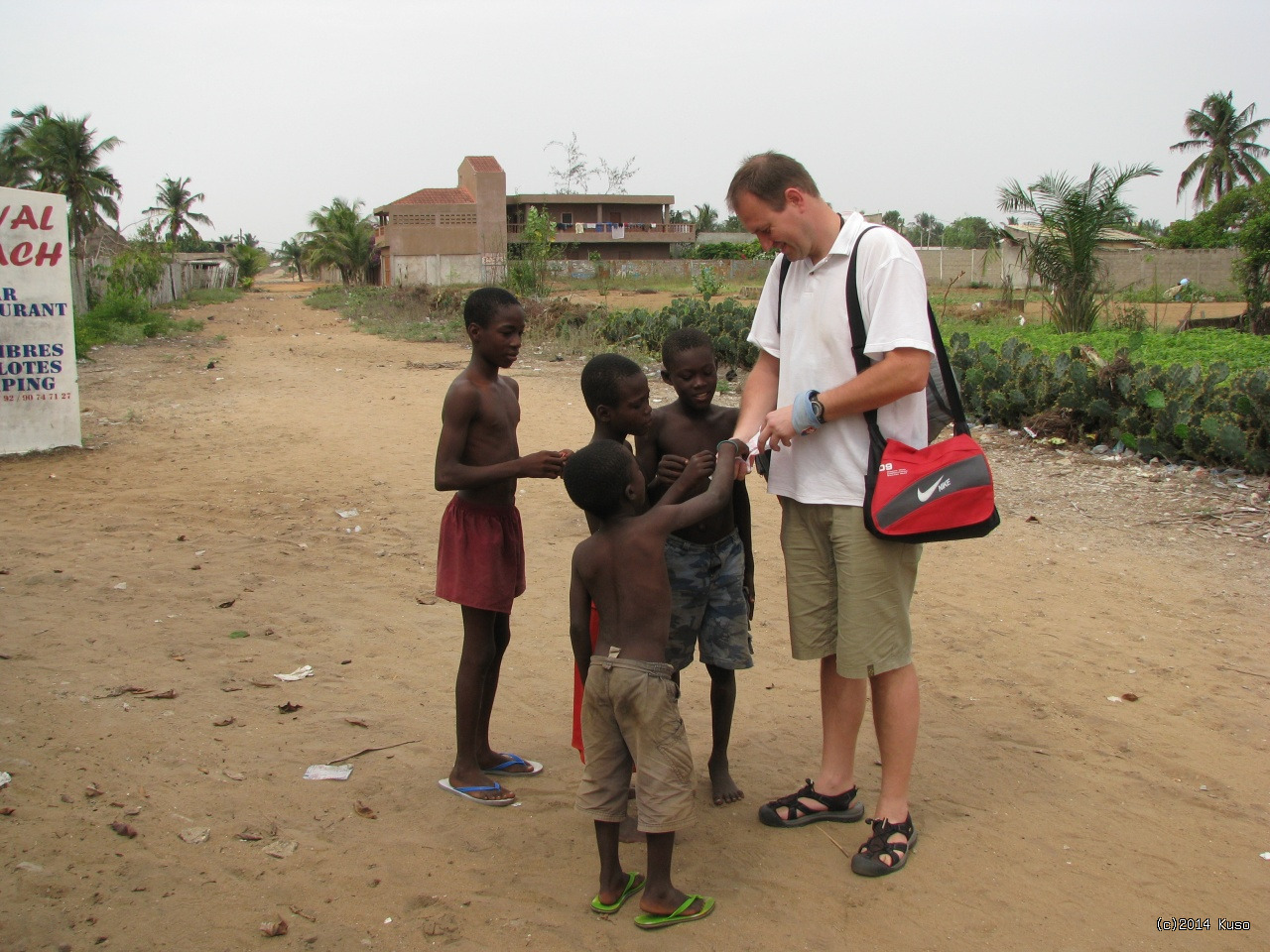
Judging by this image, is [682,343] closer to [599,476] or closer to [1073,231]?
[599,476]

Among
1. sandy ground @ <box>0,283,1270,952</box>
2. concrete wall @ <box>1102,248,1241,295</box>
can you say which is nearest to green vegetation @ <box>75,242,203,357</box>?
sandy ground @ <box>0,283,1270,952</box>

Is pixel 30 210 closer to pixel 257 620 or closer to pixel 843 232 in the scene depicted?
pixel 257 620

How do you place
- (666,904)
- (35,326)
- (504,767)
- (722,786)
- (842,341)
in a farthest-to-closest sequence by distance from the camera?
1. (35,326)
2. (504,767)
3. (722,786)
4. (842,341)
5. (666,904)

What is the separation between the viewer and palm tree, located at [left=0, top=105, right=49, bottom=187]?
42.4m

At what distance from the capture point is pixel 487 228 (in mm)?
44844

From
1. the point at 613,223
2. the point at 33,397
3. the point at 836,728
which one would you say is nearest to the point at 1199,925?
the point at 836,728

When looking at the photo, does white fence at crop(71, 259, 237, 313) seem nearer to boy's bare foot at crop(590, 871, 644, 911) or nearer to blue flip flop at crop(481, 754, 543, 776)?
blue flip flop at crop(481, 754, 543, 776)

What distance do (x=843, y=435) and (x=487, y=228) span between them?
145 feet

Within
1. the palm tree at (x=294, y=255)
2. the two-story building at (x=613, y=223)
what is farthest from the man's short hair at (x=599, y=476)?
the palm tree at (x=294, y=255)

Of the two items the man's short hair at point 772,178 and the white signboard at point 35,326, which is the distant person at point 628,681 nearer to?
the man's short hair at point 772,178

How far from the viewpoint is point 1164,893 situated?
2.53 meters

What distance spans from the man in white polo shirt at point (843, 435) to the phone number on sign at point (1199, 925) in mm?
620

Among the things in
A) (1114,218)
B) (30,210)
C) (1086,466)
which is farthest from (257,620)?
(1114,218)

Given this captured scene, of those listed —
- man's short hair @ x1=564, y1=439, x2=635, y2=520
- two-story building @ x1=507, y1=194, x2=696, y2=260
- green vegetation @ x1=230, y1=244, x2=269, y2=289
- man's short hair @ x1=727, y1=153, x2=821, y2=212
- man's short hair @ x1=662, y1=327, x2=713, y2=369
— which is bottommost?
man's short hair @ x1=564, y1=439, x2=635, y2=520
